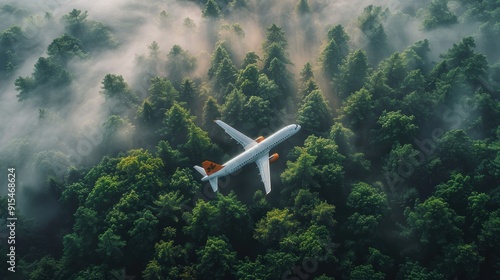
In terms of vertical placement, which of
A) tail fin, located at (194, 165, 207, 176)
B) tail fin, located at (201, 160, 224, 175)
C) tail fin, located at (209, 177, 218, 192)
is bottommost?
tail fin, located at (209, 177, 218, 192)

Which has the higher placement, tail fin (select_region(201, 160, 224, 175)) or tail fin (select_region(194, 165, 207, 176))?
tail fin (select_region(194, 165, 207, 176))

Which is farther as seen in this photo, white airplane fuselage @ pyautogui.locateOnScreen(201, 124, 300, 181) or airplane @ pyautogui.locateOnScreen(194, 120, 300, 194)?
white airplane fuselage @ pyautogui.locateOnScreen(201, 124, 300, 181)

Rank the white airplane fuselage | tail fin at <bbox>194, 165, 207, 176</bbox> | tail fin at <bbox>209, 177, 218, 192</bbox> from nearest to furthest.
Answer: tail fin at <bbox>209, 177, 218, 192</bbox> → the white airplane fuselage → tail fin at <bbox>194, 165, 207, 176</bbox>

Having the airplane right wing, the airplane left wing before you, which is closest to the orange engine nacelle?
the airplane left wing

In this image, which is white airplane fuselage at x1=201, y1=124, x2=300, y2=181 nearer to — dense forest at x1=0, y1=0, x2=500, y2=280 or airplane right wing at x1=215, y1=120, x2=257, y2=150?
airplane right wing at x1=215, y1=120, x2=257, y2=150

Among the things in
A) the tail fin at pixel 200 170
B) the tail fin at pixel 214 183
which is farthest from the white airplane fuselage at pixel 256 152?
the tail fin at pixel 200 170

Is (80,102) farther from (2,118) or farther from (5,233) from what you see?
(5,233)

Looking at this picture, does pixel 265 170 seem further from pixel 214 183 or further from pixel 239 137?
pixel 214 183
